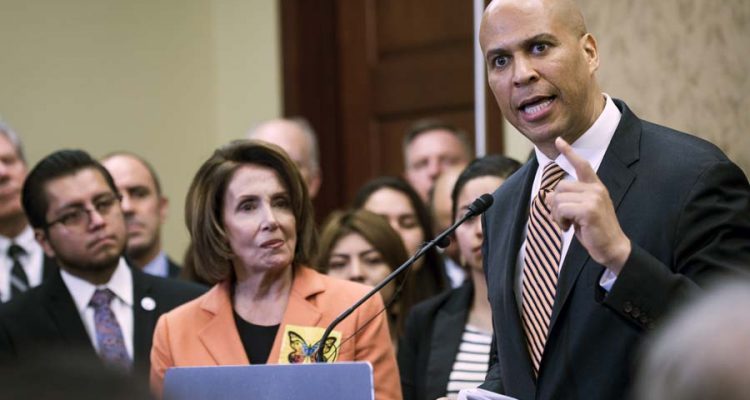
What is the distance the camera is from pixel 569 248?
100 inches

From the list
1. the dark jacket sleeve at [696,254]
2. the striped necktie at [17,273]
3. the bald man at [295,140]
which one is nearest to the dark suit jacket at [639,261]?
the dark jacket sleeve at [696,254]

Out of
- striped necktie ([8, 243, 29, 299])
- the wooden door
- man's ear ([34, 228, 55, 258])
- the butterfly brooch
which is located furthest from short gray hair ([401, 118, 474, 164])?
the butterfly brooch

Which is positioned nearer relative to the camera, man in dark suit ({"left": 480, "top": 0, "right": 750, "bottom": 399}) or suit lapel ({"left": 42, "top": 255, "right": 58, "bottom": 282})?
man in dark suit ({"left": 480, "top": 0, "right": 750, "bottom": 399})

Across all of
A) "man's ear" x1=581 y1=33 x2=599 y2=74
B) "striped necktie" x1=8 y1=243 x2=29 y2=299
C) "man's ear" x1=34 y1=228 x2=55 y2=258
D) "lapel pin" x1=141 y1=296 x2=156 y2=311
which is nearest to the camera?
"man's ear" x1=581 y1=33 x2=599 y2=74

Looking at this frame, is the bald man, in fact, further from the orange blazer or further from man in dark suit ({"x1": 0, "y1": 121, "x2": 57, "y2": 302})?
the orange blazer

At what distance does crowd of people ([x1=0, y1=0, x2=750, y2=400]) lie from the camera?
2.29 m

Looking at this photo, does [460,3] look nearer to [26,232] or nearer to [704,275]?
[26,232]

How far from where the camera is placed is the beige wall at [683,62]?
4180 mm

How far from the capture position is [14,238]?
16.2 feet

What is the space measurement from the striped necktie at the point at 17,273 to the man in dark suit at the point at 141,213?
1.44 feet

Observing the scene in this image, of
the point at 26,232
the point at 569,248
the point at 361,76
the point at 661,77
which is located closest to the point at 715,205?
the point at 569,248

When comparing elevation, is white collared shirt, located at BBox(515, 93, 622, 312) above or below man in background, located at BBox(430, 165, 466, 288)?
above

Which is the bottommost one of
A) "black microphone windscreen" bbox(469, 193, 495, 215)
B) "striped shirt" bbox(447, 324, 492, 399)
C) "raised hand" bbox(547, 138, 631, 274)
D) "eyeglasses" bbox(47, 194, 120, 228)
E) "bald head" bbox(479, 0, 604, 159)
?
"striped shirt" bbox(447, 324, 492, 399)

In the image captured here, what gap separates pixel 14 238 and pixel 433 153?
1817mm
